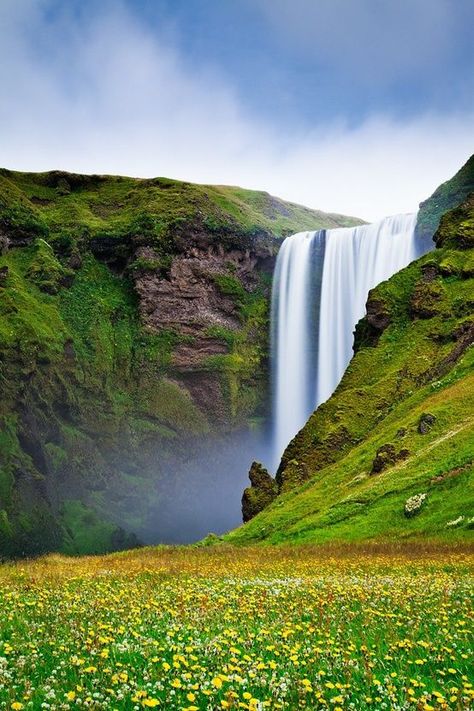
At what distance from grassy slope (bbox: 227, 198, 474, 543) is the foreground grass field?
57.0 ft

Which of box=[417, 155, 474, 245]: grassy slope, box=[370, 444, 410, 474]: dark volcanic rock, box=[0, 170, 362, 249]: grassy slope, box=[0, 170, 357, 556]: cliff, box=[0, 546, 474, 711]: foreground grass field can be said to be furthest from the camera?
box=[0, 170, 362, 249]: grassy slope

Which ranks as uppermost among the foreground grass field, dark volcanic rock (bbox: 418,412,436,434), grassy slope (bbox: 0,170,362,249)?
grassy slope (bbox: 0,170,362,249)

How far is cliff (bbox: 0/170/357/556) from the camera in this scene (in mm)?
121375

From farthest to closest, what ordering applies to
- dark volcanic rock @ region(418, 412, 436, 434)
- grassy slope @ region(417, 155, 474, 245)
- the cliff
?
the cliff, grassy slope @ region(417, 155, 474, 245), dark volcanic rock @ region(418, 412, 436, 434)

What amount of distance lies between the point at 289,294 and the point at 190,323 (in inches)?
1109

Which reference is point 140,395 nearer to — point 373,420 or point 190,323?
point 190,323

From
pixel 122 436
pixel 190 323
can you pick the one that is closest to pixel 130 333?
pixel 190 323

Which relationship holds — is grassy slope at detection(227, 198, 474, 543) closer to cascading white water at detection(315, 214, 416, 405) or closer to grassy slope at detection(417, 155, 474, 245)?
cascading white water at detection(315, 214, 416, 405)

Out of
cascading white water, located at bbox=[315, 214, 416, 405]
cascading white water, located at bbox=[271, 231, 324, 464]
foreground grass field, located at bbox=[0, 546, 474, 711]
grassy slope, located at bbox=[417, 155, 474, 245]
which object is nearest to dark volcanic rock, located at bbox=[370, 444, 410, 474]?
foreground grass field, located at bbox=[0, 546, 474, 711]

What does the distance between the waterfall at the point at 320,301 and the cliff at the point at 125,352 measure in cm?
967

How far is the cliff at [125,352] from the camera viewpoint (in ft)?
398

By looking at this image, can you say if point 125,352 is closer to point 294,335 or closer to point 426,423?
point 294,335

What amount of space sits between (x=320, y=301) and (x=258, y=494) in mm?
82647

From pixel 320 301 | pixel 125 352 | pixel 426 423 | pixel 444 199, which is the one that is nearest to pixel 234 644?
pixel 426 423
